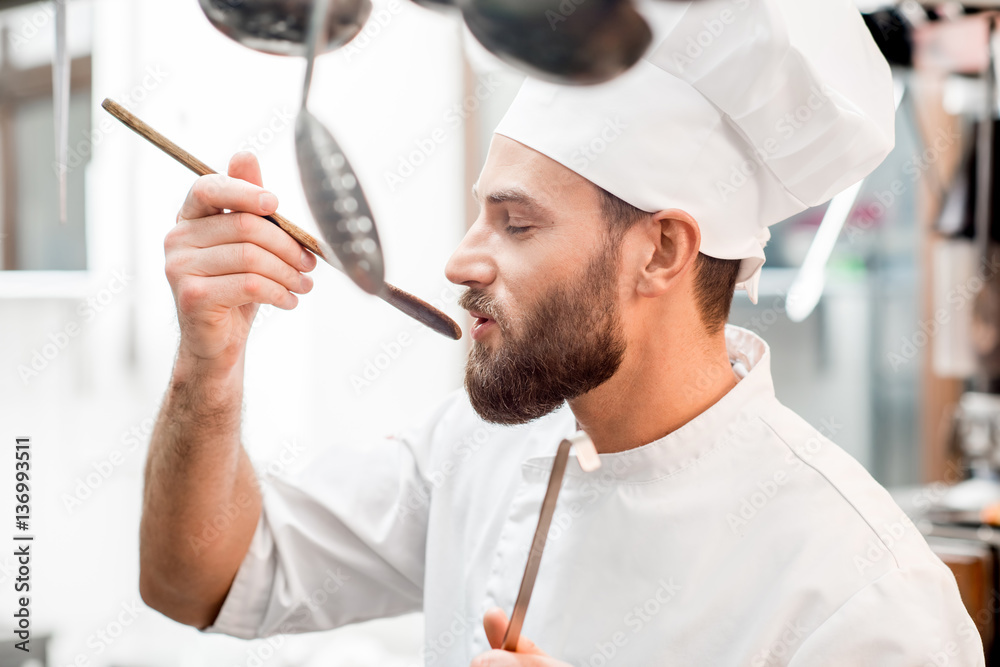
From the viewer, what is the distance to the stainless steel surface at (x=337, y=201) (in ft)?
1.15

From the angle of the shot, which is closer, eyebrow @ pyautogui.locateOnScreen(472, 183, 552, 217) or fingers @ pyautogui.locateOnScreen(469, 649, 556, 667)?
fingers @ pyautogui.locateOnScreen(469, 649, 556, 667)

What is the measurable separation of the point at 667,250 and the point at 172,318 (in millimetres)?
608

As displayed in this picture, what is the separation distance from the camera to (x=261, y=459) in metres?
1.89

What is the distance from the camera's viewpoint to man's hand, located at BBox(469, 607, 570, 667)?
0.65 m

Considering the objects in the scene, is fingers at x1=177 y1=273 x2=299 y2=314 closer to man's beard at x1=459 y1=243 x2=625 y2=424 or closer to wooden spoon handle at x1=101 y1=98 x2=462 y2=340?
wooden spoon handle at x1=101 y1=98 x2=462 y2=340

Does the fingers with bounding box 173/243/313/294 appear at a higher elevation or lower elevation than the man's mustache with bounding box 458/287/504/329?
higher

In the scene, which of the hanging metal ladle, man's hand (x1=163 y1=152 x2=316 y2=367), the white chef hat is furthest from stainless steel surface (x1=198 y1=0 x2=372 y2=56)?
the white chef hat

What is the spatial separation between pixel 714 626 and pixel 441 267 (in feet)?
4.69

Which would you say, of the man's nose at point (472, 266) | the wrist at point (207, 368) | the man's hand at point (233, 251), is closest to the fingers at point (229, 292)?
the man's hand at point (233, 251)

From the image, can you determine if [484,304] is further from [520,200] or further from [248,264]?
[248,264]

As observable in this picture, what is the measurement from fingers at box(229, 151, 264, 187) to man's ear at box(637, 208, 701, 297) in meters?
0.44

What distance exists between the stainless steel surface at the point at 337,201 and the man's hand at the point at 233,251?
1.05ft

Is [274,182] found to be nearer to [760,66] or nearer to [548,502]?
[760,66]

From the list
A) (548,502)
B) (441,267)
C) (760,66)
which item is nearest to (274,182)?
(441,267)
